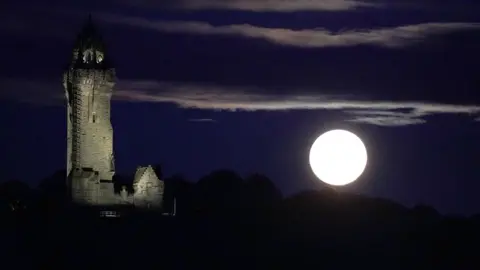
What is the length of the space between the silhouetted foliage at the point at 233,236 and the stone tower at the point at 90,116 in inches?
65.7

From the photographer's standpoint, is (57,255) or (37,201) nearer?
(57,255)

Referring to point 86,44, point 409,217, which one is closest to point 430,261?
point 409,217

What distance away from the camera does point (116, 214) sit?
331ft

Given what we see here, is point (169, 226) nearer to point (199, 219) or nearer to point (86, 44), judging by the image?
point (199, 219)

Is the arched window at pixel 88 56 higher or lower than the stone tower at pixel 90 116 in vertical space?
higher

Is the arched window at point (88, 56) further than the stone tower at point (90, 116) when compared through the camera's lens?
Yes

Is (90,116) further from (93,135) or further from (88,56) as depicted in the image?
(88,56)

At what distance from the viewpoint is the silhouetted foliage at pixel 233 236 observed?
94562 millimetres

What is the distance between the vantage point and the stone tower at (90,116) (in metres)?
103

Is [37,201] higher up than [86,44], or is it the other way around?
[86,44]

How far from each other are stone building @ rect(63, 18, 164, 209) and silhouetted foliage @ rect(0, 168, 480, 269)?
4.02 feet

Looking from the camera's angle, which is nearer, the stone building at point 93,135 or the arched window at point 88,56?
Answer: the stone building at point 93,135

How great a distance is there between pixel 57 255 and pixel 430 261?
24572 mm

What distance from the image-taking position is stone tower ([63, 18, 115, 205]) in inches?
4040
